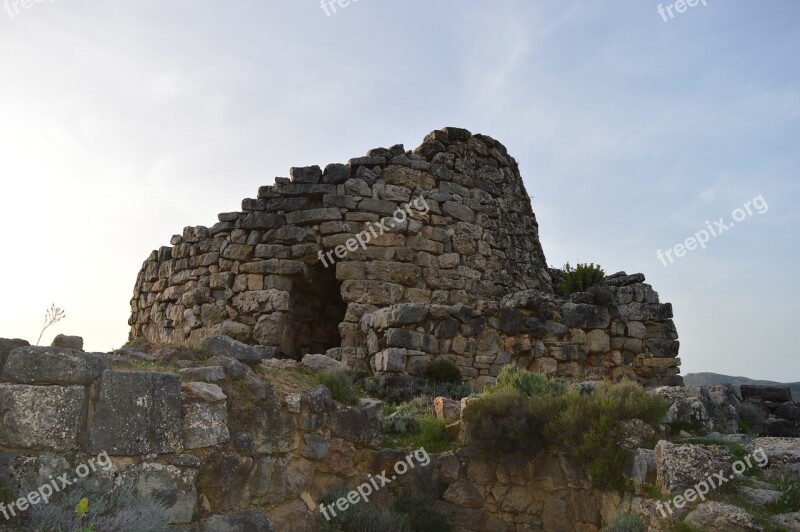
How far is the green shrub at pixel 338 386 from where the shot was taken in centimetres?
732

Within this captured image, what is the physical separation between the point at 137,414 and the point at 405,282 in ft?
25.1

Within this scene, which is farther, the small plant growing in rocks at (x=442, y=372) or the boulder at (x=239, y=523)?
the small plant growing in rocks at (x=442, y=372)

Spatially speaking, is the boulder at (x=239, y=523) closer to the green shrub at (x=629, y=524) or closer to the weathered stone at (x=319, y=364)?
the weathered stone at (x=319, y=364)

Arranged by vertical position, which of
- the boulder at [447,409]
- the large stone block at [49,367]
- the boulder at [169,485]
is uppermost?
the large stone block at [49,367]

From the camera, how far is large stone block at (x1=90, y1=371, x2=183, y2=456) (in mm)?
4727

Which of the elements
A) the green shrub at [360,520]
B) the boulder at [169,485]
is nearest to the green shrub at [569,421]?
the green shrub at [360,520]

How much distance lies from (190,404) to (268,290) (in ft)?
22.9

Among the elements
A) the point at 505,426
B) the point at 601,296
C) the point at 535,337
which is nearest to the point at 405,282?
the point at 535,337

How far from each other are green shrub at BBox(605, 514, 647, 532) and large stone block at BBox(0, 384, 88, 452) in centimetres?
396

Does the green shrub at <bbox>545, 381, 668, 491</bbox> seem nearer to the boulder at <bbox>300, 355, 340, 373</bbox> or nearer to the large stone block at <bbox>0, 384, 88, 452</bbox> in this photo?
the boulder at <bbox>300, 355, 340, 373</bbox>

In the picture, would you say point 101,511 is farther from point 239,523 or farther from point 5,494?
point 239,523

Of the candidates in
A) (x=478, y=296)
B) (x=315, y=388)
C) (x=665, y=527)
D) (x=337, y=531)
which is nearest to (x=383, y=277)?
(x=478, y=296)

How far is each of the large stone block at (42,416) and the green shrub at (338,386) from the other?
118 inches

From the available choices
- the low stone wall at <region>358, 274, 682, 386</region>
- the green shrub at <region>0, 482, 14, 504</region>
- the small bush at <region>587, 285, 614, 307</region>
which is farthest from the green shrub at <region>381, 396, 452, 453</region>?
the small bush at <region>587, 285, 614, 307</region>
